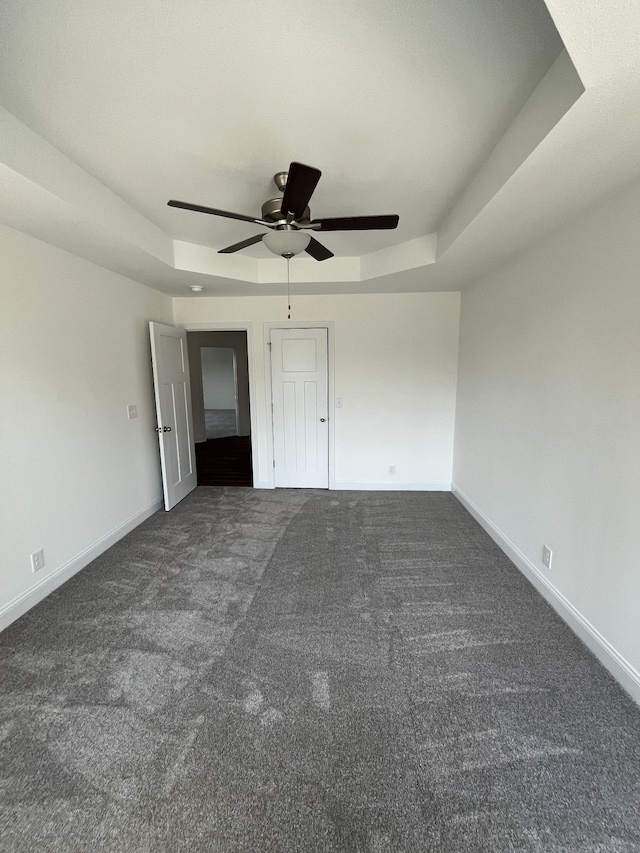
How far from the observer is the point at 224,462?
18.6ft

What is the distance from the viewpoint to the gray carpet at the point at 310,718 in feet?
3.89

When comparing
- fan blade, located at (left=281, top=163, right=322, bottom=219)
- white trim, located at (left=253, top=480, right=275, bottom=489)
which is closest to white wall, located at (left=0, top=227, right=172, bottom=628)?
white trim, located at (left=253, top=480, right=275, bottom=489)

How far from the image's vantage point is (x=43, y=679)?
5.72 ft

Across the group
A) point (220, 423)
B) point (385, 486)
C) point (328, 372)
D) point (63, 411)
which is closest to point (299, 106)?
point (63, 411)

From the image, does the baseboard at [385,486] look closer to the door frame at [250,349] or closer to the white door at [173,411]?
the door frame at [250,349]

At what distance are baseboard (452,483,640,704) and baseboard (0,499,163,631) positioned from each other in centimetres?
325

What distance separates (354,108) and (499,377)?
2.25 m

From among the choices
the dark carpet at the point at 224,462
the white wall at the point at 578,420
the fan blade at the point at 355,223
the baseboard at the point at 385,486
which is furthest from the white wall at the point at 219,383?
the fan blade at the point at 355,223

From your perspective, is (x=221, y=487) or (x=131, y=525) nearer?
(x=131, y=525)

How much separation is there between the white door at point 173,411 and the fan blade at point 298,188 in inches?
87.3

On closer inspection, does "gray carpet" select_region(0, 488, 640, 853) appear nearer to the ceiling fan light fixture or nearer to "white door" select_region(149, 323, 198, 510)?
"white door" select_region(149, 323, 198, 510)

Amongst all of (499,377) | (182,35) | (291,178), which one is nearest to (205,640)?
(291,178)

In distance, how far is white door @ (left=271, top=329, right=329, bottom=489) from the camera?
419cm

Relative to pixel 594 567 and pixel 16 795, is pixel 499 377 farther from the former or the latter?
pixel 16 795
